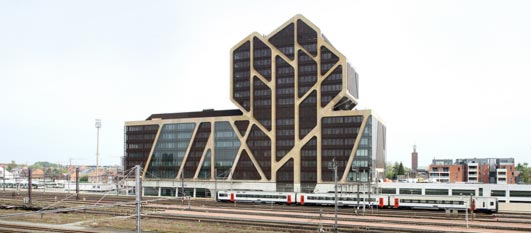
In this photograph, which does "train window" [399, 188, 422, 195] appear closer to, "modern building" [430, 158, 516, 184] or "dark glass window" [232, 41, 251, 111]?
"dark glass window" [232, 41, 251, 111]

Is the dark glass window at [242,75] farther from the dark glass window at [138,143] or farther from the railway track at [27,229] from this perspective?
the railway track at [27,229]

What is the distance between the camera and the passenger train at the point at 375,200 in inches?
2901

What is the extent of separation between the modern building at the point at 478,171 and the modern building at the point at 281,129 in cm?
7547

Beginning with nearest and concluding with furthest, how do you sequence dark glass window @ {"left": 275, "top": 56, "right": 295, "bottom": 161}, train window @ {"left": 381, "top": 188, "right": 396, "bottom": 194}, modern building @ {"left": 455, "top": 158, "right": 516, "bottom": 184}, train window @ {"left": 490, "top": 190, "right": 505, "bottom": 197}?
train window @ {"left": 490, "top": 190, "right": 505, "bottom": 197} < train window @ {"left": 381, "top": 188, "right": 396, "bottom": 194} < dark glass window @ {"left": 275, "top": 56, "right": 295, "bottom": 161} < modern building @ {"left": 455, "top": 158, "right": 516, "bottom": 184}

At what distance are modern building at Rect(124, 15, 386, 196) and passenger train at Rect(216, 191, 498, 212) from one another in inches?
867

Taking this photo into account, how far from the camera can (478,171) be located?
613ft

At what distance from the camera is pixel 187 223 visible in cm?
6125

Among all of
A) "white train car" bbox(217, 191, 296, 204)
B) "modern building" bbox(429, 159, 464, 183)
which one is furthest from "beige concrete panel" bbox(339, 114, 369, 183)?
"modern building" bbox(429, 159, 464, 183)

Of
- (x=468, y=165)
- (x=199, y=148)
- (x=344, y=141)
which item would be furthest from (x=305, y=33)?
(x=468, y=165)

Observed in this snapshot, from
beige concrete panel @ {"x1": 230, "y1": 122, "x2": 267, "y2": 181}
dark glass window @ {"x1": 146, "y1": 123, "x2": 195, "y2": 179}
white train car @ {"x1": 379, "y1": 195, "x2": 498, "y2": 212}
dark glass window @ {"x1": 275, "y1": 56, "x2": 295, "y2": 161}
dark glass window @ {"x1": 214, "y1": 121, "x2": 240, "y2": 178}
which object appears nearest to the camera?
white train car @ {"x1": 379, "y1": 195, "x2": 498, "y2": 212}

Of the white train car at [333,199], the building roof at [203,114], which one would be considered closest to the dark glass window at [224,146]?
the building roof at [203,114]

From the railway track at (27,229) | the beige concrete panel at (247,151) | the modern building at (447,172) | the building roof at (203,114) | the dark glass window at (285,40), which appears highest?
the dark glass window at (285,40)

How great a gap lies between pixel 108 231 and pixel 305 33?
262 ft

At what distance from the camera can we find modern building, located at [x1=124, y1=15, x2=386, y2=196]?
371 ft
